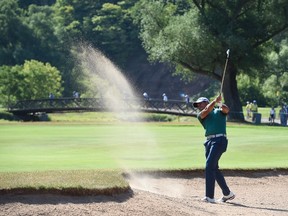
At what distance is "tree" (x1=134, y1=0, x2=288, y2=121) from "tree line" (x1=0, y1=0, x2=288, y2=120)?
0.27 feet

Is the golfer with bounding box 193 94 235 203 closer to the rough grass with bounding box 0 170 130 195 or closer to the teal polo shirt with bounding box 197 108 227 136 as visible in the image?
the teal polo shirt with bounding box 197 108 227 136

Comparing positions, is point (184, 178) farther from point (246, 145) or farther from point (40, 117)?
point (40, 117)

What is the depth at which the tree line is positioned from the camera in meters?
64.2

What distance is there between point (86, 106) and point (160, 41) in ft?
53.4

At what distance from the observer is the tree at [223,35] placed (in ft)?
208

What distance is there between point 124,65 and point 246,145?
110 metres

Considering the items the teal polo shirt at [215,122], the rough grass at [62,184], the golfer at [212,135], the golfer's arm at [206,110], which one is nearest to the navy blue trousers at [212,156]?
the golfer at [212,135]

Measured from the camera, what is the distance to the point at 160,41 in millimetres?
66562

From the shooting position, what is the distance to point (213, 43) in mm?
63312

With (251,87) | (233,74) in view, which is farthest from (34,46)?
(233,74)

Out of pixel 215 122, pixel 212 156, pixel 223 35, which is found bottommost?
pixel 212 156

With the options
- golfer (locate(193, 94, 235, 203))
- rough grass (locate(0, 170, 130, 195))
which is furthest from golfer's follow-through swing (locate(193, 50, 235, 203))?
rough grass (locate(0, 170, 130, 195))

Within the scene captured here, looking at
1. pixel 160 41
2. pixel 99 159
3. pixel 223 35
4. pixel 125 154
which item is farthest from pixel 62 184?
pixel 160 41

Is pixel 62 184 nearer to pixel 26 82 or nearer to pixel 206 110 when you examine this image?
pixel 206 110
